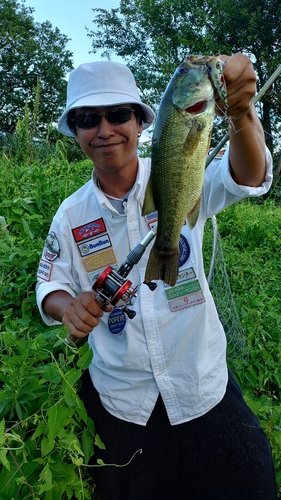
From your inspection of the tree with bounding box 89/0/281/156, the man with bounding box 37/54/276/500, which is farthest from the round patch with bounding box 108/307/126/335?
the tree with bounding box 89/0/281/156

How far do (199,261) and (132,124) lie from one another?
80 cm

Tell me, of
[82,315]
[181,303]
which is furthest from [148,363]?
[82,315]

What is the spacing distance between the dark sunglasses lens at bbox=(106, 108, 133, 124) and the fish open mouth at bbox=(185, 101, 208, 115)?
69cm

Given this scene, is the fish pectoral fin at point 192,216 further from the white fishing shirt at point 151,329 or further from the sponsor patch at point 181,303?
the sponsor patch at point 181,303

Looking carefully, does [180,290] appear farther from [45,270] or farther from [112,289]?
[45,270]

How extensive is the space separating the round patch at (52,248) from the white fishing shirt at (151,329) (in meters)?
0.04

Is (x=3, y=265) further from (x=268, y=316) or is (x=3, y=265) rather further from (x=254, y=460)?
(x=268, y=316)

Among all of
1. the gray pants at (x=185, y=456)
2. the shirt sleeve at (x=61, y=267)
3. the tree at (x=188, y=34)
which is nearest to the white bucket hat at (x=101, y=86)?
the shirt sleeve at (x=61, y=267)

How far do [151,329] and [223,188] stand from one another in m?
0.79

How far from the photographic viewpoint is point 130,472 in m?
2.16

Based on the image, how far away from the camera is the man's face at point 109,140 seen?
2031 mm

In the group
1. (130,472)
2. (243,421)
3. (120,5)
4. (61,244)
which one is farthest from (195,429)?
(120,5)

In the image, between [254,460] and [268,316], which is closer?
[254,460]

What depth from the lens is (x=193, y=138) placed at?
1.46 metres
